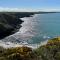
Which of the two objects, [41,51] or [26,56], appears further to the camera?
[41,51]

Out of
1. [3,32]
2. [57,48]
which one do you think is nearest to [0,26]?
[3,32]

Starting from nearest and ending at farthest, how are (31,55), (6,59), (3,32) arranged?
1. (6,59)
2. (31,55)
3. (3,32)

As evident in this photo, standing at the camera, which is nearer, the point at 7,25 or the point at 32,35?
the point at 32,35

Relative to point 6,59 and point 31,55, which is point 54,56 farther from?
point 6,59

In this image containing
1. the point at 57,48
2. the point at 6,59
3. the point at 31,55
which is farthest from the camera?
the point at 57,48

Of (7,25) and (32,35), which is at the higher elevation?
(7,25)

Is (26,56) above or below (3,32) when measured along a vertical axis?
above

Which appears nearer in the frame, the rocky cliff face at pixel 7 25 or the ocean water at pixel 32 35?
the ocean water at pixel 32 35

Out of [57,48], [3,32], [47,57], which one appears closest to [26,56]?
[47,57]

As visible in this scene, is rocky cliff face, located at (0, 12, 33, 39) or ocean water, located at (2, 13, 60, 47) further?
rocky cliff face, located at (0, 12, 33, 39)
